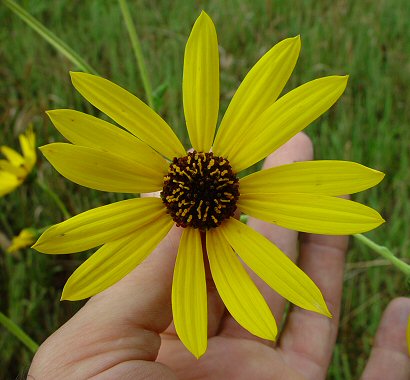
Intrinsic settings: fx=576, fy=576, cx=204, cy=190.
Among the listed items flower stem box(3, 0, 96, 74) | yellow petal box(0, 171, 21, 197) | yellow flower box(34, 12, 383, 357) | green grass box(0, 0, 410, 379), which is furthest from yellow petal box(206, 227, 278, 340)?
yellow petal box(0, 171, 21, 197)

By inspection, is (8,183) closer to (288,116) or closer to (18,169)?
(18,169)

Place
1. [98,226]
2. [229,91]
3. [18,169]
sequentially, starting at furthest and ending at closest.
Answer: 1. [229,91]
2. [18,169]
3. [98,226]

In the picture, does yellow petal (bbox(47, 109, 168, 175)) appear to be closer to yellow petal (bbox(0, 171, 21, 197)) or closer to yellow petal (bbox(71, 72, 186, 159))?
yellow petal (bbox(71, 72, 186, 159))

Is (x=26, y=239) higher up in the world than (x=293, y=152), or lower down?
lower down

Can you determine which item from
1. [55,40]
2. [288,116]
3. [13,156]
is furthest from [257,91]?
[13,156]

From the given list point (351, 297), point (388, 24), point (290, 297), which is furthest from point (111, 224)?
point (388, 24)

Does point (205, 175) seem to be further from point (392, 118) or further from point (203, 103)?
point (392, 118)

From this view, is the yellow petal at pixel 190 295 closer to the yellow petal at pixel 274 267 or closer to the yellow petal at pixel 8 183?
the yellow petal at pixel 274 267
